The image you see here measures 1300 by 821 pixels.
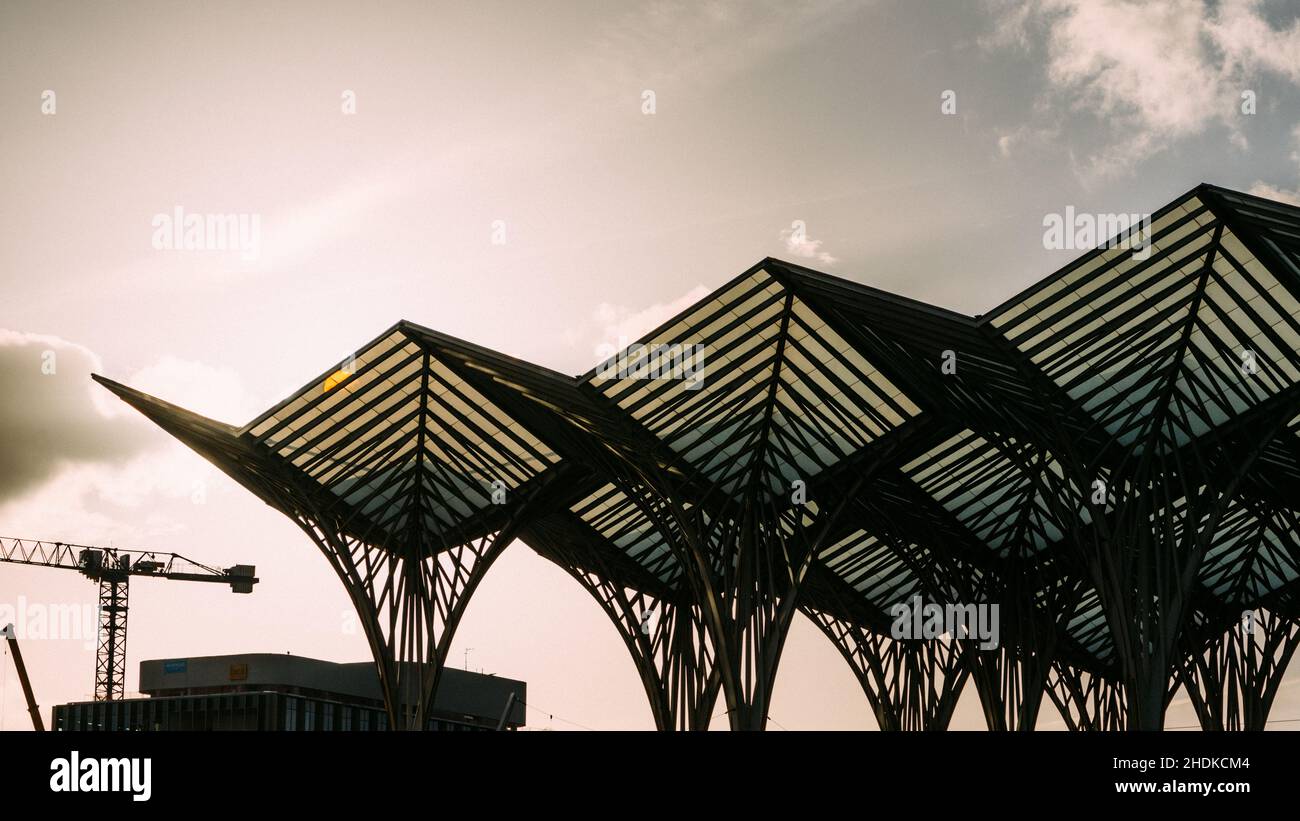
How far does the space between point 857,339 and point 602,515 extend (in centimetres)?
1701

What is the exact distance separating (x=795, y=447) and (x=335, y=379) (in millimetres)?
13398

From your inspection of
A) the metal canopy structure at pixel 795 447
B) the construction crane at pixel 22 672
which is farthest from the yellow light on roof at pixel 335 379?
the construction crane at pixel 22 672

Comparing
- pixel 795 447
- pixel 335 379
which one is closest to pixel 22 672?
pixel 335 379

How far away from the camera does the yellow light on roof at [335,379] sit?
4094 cm

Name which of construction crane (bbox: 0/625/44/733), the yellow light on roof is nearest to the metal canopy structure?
the yellow light on roof

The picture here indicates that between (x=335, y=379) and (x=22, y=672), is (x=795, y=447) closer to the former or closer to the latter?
(x=335, y=379)

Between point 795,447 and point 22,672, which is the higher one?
point 795,447

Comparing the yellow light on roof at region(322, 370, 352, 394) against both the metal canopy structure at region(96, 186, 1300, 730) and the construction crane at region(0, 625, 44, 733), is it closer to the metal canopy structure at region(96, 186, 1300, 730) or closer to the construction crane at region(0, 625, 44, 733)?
the metal canopy structure at region(96, 186, 1300, 730)

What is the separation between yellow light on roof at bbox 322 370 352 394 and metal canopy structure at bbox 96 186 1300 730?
7 centimetres

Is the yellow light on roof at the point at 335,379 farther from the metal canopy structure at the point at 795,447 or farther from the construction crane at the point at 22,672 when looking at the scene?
the construction crane at the point at 22,672

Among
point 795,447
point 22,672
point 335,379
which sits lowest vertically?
point 22,672

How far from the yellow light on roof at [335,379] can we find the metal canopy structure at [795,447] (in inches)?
2.6

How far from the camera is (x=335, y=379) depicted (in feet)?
135
